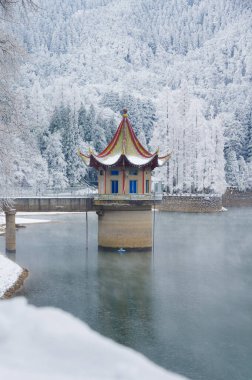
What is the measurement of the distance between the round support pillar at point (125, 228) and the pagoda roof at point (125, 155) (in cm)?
391

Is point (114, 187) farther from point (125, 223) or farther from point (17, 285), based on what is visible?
point (17, 285)

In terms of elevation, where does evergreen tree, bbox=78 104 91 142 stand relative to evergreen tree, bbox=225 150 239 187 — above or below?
above

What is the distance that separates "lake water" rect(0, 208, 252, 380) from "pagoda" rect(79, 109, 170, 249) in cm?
156

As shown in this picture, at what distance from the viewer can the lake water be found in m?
18.7

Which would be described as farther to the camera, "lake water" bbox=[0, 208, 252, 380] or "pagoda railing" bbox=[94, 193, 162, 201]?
"pagoda railing" bbox=[94, 193, 162, 201]

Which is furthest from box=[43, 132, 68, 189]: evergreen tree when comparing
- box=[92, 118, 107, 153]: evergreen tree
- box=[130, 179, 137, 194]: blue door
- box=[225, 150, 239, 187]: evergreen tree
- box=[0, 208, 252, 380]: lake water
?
box=[130, 179, 137, 194]: blue door

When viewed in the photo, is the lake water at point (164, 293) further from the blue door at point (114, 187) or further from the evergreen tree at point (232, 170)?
the evergreen tree at point (232, 170)

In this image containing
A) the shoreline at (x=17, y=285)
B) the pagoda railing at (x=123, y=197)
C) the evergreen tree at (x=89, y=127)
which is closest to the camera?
the shoreline at (x=17, y=285)

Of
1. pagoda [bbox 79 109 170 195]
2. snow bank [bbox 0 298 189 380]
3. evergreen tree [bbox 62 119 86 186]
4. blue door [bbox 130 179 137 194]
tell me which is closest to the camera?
snow bank [bbox 0 298 189 380]

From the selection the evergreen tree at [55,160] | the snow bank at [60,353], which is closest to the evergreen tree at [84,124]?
the evergreen tree at [55,160]

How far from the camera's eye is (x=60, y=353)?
54.1 ft

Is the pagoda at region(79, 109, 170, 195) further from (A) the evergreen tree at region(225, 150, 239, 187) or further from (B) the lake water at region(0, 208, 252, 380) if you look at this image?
(A) the evergreen tree at region(225, 150, 239, 187)

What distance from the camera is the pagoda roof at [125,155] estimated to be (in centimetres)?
3975

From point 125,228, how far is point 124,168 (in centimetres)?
496
